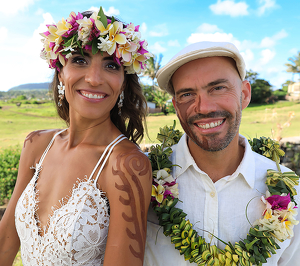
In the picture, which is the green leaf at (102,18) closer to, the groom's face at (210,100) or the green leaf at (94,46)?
the green leaf at (94,46)

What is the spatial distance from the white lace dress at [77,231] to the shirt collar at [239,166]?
2.08ft

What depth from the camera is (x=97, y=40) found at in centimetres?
190

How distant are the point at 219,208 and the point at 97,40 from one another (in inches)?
64.5

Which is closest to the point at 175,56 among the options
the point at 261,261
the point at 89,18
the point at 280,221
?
the point at 89,18

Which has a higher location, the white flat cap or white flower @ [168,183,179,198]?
the white flat cap

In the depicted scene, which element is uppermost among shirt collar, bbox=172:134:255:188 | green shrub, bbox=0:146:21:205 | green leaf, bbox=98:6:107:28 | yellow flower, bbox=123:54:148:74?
green leaf, bbox=98:6:107:28

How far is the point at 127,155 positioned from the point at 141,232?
0.56m

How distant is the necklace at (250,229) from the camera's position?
180 centimetres

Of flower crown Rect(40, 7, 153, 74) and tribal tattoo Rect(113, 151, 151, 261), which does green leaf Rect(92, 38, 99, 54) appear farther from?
tribal tattoo Rect(113, 151, 151, 261)

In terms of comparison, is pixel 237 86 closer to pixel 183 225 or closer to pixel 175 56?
pixel 175 56

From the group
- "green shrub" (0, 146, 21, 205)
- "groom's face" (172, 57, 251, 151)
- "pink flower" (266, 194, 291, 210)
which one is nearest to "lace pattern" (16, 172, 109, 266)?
"groom's face" (172, 57, 251, 151)

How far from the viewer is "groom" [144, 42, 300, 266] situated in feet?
6.23

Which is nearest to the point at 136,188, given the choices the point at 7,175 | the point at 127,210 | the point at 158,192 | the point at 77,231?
the point at 127,210

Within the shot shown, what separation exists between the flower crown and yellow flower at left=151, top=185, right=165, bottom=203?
1003 mm
